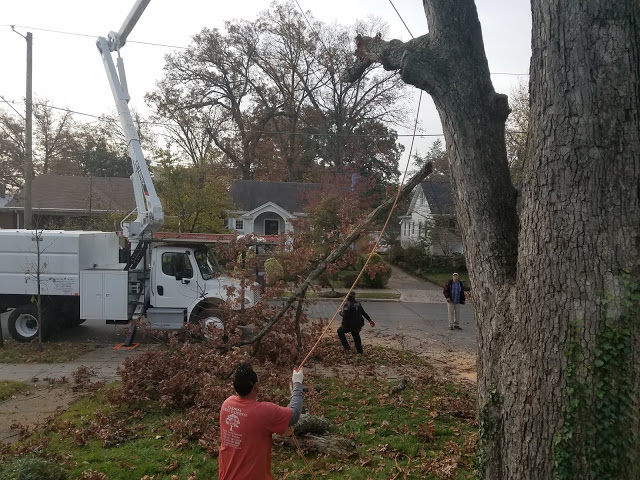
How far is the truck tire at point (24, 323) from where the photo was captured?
1138cm

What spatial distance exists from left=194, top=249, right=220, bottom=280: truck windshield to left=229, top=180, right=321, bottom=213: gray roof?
24191mm

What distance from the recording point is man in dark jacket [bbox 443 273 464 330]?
14383 millimetres

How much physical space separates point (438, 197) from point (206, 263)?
2523 centimetres

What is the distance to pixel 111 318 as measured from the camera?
11.1 m

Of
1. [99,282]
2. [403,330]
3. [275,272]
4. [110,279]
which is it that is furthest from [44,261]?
[403,330]

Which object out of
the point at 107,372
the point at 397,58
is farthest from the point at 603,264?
the point at 107,372

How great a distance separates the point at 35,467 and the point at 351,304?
21.5 ft

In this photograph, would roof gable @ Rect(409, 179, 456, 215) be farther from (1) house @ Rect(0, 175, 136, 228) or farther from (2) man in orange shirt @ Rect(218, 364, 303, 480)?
(2) man in orange shirt @ Rect(218, 364, 303, 480)

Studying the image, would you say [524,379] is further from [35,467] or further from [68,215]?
[68,215]

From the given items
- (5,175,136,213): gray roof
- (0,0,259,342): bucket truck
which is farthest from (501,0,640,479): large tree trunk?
(5,175,136,213): gray roof

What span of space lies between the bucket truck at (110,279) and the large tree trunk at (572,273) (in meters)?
8.22


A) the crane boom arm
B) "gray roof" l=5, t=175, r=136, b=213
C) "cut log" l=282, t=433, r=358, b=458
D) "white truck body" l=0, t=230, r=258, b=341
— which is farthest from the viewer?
"gray roof" l=5, t=175, r=136, b=213

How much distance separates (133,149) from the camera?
12.2 meters

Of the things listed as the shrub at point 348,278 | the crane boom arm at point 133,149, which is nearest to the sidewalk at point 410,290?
the shrub at point 348,278
